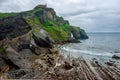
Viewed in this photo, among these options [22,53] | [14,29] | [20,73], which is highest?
[14,29]

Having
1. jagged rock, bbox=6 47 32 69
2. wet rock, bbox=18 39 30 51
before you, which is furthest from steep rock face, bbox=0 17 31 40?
jagged rock, bbox=6 47 32 69

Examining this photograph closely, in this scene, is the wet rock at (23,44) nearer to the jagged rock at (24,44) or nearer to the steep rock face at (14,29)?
the jagged rock at (24,44)

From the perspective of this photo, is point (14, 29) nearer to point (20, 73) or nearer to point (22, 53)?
point (22, 53)

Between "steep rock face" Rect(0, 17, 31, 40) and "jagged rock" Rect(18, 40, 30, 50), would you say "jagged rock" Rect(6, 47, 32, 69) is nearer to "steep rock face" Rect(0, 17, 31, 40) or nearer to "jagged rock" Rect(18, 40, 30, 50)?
"jagged rock" Rect(18, 40, 30, 50)

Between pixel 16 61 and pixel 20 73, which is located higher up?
pixel 16 61

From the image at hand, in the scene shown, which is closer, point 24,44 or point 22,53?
point 22,53

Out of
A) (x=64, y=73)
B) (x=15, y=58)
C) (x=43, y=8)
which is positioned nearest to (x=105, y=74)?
(x=64, y=73)

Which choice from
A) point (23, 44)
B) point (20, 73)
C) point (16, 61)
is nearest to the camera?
point (20, 73)

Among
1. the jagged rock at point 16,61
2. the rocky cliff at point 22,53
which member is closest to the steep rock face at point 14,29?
the rocky cliff at point 22,53

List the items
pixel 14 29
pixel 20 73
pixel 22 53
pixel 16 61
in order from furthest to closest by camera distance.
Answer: pixel 14 29 < pixel 22 53 < pixel 16 61 < pixel 20 73

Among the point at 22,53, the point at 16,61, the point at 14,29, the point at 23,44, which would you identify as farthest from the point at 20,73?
the point at 14,29

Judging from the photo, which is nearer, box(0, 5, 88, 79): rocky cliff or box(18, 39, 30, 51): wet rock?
box(0, 5, 88, 79): rocky cliff

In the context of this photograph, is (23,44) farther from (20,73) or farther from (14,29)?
(20,73)

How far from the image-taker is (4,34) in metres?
89.1
